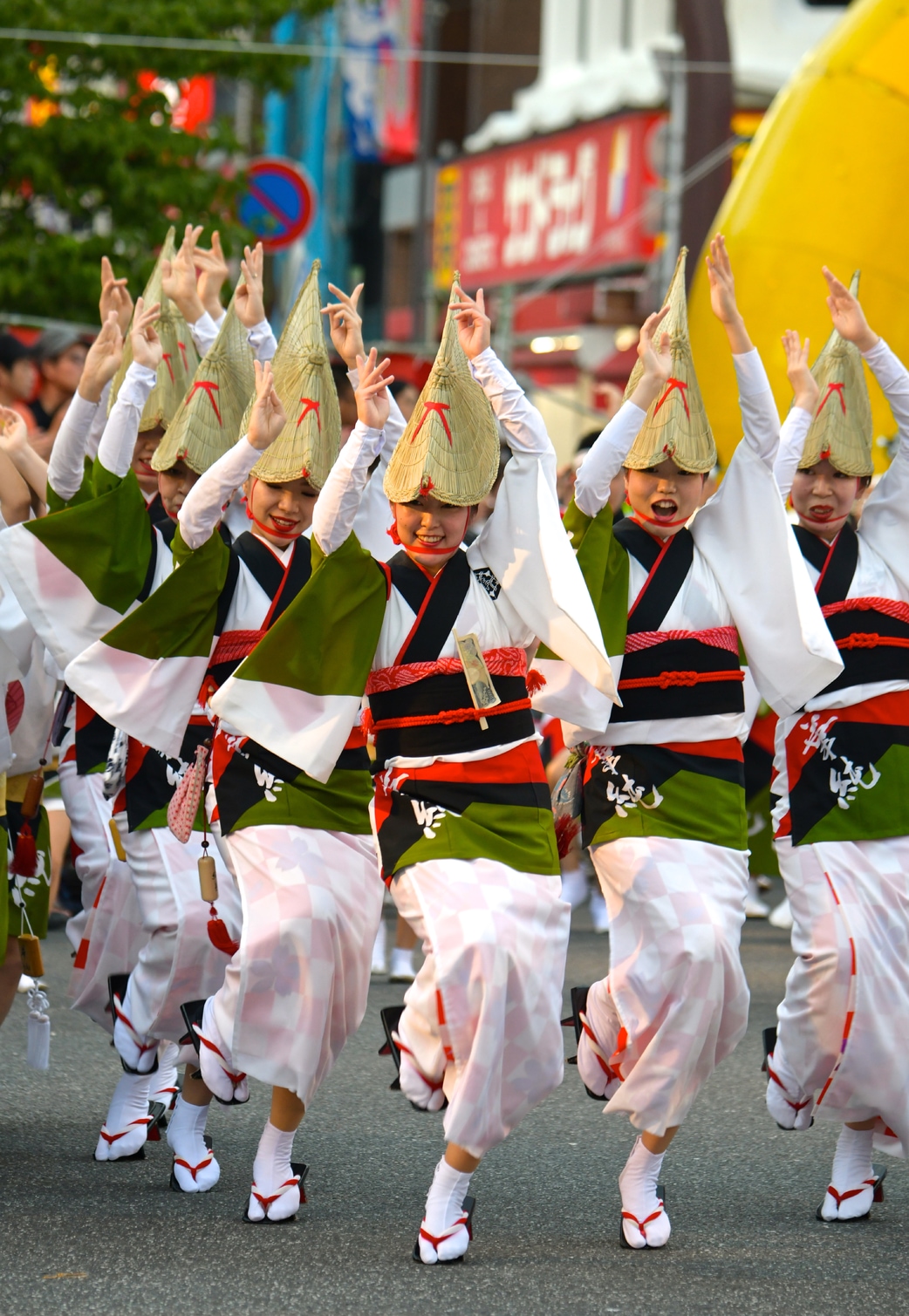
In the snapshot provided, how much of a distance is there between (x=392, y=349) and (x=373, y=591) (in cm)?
821

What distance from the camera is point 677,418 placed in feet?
14.8

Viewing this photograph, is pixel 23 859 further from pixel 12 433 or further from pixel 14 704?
pixel 12 433

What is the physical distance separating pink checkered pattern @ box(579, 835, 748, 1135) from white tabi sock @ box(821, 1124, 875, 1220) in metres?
0.40

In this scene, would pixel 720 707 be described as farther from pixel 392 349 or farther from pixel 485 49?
pixel 485 49

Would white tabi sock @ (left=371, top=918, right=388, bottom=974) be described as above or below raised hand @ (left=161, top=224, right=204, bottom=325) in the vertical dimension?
below

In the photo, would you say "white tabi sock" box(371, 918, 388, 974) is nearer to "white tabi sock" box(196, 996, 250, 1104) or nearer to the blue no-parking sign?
"white tabi sock" box(196, 996, 250, 1104)

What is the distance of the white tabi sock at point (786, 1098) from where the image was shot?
14.5 ft

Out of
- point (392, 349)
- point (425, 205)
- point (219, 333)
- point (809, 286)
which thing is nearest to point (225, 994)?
point (219, 333)

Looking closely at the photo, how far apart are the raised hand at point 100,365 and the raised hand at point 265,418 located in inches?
27.2

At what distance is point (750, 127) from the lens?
17359 mm

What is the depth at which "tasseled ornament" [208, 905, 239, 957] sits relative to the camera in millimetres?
4535

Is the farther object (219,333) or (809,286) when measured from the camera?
(809,286)

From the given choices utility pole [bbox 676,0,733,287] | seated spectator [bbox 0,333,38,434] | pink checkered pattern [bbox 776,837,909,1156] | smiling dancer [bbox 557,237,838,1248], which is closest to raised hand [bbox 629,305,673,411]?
smiling dancer [bbox 557,237,838,1248]

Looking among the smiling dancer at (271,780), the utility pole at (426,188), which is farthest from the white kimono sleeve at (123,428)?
the utility pole at (426,188)
